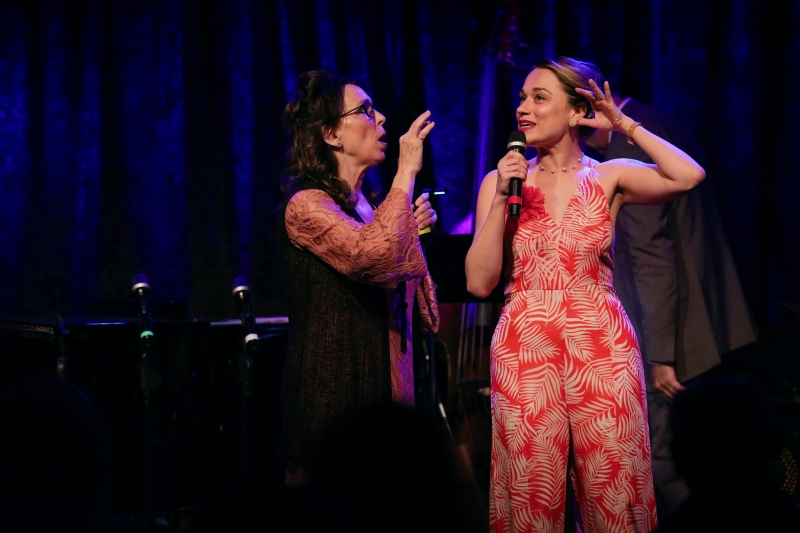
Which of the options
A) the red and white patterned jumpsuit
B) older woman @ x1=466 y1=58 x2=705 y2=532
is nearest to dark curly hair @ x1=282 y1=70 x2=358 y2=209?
older woman @ x1=466 y1=58 x2=705 y2=532

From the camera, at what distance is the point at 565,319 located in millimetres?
1926

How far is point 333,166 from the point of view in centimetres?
227

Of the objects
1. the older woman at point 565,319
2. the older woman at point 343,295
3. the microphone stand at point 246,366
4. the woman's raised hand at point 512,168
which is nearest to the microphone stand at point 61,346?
the microphone stand at point 246,366

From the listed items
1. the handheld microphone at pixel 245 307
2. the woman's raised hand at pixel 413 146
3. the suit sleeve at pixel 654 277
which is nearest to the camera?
the woman's raised hand at pixel 413 146

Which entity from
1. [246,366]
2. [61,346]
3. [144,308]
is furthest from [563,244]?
[61,346]

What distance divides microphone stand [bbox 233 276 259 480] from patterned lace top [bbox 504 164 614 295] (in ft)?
4.05

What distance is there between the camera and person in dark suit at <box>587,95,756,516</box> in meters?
2.78

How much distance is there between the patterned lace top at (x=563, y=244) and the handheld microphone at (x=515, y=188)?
12cm

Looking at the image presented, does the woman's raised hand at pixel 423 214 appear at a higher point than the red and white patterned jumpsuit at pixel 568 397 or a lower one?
higher

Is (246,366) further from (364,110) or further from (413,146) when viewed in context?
(413,146)

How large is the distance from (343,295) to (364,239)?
0.18 metres

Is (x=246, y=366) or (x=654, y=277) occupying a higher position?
(x=654, y=277)

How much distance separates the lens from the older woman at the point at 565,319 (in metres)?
1.85

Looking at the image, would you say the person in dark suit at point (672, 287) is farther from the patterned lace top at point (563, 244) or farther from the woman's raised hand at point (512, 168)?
the woman's raised hand at point (512, 168)
